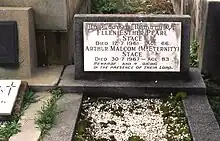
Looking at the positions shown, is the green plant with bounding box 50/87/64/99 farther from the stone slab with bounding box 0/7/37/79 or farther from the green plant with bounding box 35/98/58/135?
Answer: the stone slab with bounding box 0/7/37/79

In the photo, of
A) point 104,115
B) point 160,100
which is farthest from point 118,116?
point 160,100

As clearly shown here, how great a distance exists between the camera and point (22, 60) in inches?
192

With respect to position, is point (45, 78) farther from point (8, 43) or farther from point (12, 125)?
point (12, 125)

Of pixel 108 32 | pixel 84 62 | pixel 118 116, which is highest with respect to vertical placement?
pixel 108 32

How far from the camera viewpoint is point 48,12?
5105mm

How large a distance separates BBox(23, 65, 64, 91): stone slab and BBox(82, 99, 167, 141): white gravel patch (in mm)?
465

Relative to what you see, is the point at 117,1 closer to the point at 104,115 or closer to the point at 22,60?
the point at 22,60

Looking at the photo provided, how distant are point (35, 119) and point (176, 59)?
1.60m

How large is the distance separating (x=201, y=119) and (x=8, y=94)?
179cm

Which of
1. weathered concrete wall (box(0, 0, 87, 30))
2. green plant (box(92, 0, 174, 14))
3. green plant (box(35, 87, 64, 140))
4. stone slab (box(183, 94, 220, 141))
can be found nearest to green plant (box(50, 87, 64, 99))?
green plant (box(35, 87, 64, 140))

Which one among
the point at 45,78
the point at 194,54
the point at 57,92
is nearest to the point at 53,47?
the point at 45,78

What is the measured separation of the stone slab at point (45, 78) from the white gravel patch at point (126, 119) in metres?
0.47

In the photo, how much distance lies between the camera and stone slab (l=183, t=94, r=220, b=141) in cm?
378

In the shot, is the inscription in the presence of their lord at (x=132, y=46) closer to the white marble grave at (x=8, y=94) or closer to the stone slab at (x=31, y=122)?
the stone slab at (x=31, y=122)
